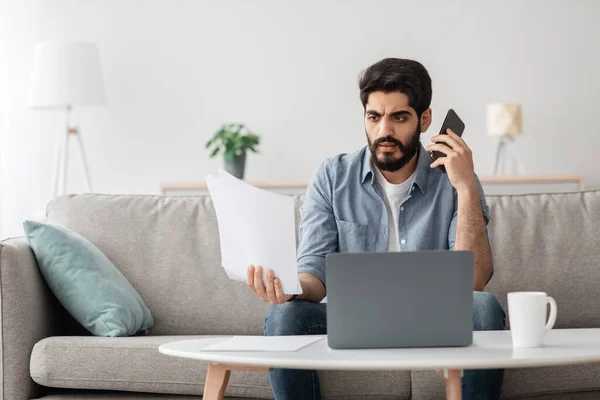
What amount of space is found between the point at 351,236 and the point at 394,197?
0.16 m

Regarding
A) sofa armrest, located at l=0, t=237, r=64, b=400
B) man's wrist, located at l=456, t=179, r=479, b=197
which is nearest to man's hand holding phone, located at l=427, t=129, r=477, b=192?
man's wrist, located at l=456, t=179, r=479, b=197

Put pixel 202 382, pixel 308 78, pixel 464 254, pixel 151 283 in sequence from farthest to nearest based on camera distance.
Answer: pixel 308 78, pixel 151 283, pixel 202 382, pixel 464 254

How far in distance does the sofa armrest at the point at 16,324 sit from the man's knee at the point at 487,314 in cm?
114

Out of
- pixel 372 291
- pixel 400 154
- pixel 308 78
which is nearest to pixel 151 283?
pixel 400 154

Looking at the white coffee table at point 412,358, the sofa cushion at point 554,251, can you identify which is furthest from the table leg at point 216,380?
the sofa cushion at point 554,251

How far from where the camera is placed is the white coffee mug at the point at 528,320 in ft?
4.37

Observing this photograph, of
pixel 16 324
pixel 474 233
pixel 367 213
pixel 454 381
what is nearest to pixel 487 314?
pixel 474 233

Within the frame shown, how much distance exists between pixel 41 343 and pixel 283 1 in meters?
2.92

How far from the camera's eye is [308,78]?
4.64m

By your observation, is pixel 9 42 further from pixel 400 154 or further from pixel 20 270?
pixel 400 154

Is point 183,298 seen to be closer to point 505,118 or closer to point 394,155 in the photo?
point 394,155

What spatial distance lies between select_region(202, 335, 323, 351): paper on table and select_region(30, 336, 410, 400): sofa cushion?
1.99 feet

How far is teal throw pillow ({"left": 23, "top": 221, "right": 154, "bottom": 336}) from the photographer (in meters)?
2.28

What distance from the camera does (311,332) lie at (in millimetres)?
1791
